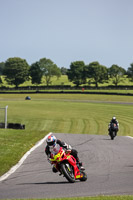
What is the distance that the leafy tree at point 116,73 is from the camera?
173 metres

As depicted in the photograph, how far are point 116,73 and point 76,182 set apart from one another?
545ft

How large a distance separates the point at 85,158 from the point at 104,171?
305cm

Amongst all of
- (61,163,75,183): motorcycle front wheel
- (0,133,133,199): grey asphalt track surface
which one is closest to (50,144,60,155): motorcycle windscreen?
(61,163,75,183): motorcycle front wheel

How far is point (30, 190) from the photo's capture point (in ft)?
32.2

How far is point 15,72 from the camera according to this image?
15175cm

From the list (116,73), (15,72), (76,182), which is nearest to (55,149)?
(76,182)

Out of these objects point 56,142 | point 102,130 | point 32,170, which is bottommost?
point 102,130

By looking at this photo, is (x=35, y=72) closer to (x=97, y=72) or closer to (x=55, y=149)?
(x=97, y=72)

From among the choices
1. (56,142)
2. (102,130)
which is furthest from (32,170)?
(102,130)

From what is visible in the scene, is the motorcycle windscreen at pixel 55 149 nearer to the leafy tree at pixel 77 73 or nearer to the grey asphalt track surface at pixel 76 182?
the grey asphalt track surface at pixel 76 182

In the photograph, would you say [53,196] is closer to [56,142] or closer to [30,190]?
[30,190]

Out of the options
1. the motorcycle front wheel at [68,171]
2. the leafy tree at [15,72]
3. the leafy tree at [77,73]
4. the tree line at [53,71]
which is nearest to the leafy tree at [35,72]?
the tree line at [53,71]

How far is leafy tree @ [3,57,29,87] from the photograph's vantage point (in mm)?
151125

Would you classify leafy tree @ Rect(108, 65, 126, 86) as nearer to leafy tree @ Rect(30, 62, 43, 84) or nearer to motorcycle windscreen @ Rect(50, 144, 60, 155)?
leafy tree @ Rect(30, 62, 43, 84)
